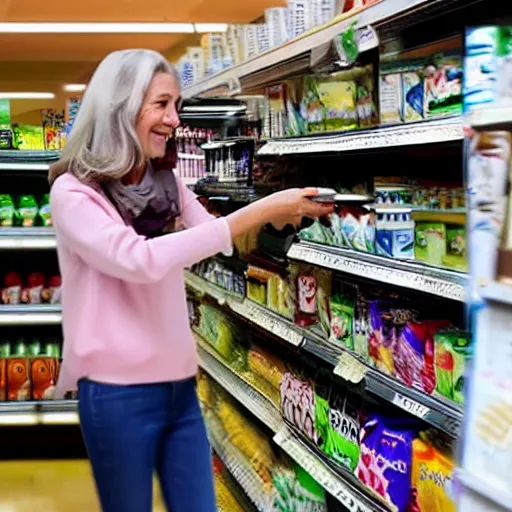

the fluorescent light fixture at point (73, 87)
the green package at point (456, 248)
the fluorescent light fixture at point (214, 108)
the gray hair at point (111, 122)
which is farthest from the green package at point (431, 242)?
the fluorescent light fixture at point (73, 87)

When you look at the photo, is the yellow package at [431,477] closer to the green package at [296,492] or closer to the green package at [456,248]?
the green package at [456,248]

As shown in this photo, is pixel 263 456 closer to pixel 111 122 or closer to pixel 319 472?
pixel 319 472

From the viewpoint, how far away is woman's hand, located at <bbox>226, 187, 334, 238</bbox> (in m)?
2.18

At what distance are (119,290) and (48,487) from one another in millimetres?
2650

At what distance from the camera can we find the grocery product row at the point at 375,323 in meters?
2.14

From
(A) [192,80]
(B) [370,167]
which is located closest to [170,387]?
(B) [370,167]

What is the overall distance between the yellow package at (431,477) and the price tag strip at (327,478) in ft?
0.60

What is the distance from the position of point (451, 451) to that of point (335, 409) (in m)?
0.63

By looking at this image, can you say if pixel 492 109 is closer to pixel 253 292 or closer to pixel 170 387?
pixel 170 387

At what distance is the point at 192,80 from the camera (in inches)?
180

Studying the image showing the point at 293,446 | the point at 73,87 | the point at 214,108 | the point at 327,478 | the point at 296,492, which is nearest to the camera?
the point at 327,478

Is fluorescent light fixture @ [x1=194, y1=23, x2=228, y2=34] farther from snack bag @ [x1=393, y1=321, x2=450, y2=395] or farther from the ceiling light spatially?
snack bag @ [x1=393, y1=321, x2=450, y2=395]

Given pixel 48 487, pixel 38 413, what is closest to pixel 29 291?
pixel 38 413

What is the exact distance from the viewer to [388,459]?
92.0 inches
